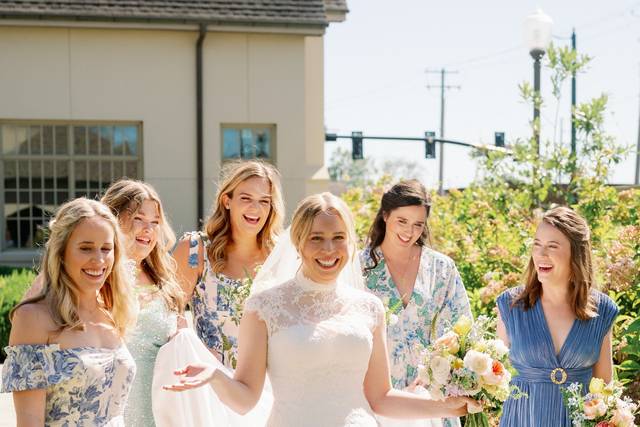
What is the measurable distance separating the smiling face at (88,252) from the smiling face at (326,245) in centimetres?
80

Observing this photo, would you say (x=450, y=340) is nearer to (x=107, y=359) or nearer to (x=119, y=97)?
(x=107, y=359)

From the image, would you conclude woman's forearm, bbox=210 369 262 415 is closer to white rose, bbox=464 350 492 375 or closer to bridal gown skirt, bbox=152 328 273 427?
white rose, bbox=464 350 492 375

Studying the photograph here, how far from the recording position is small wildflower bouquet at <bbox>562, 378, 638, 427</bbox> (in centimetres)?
392

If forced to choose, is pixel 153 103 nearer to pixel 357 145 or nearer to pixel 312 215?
pixel 357 145

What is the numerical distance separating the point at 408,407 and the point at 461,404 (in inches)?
8.8

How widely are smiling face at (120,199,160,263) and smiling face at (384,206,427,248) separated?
1422 mm

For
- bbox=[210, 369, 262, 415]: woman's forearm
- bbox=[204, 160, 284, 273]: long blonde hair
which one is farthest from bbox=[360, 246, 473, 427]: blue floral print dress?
bbox=[210, 369, 262, 415]: woman's forearm

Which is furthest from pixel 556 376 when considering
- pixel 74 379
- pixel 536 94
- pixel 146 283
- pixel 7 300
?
pixel 7 300

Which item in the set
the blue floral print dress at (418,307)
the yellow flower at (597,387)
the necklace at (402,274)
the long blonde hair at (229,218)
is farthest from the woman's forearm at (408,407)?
the long blonde hair at (229,218)

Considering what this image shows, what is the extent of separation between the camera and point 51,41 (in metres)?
15.3

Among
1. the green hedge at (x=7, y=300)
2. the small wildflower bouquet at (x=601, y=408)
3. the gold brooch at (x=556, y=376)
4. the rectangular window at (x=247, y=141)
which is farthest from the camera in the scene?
the rectangular window at (x=247, y=141)

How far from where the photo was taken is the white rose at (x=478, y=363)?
12.2 ft

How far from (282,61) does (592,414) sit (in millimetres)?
12450

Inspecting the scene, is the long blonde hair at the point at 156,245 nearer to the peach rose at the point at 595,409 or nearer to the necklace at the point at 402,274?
the necklace at the point at 402,274
